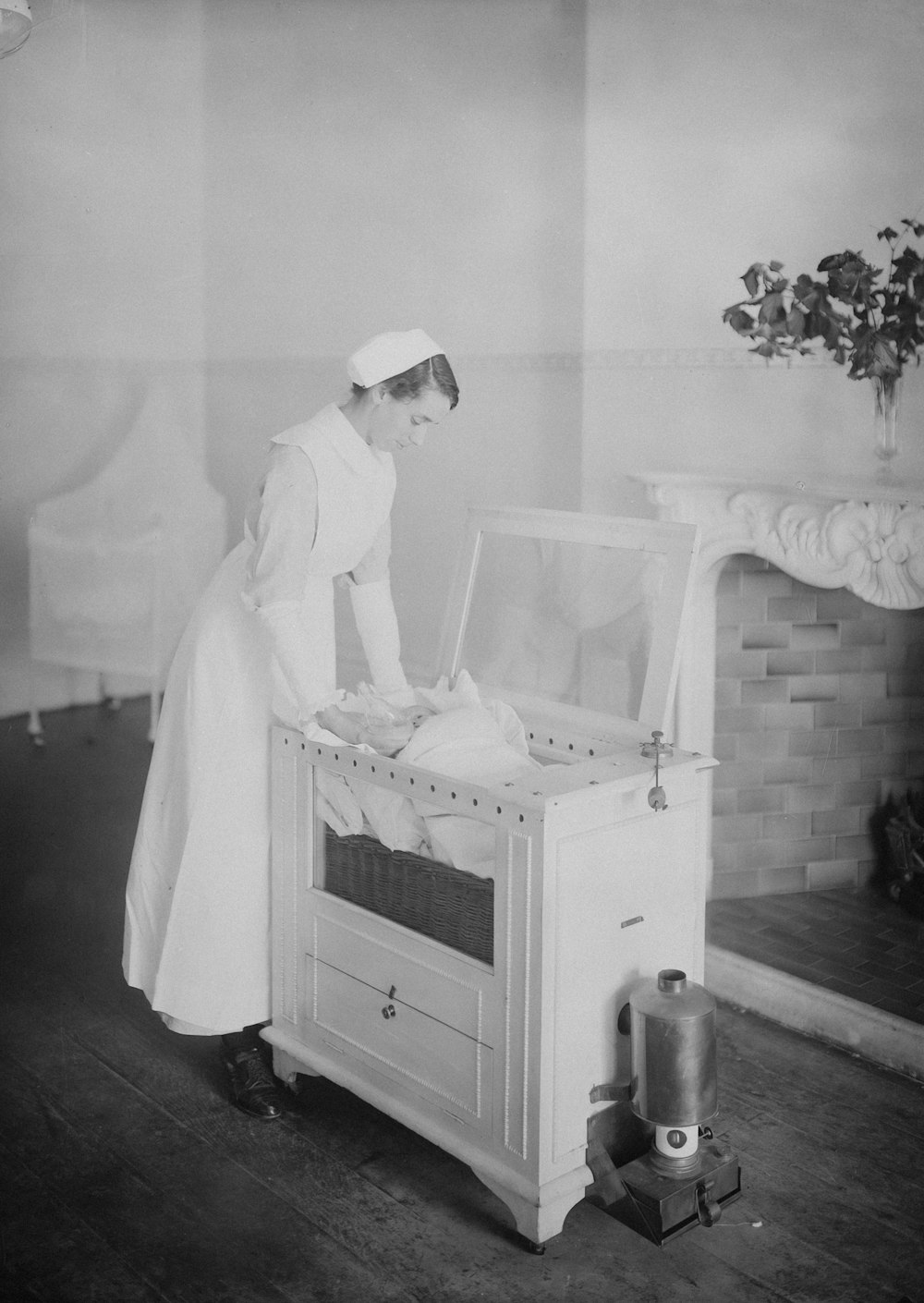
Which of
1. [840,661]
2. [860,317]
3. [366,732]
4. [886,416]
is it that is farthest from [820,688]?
[366,732]

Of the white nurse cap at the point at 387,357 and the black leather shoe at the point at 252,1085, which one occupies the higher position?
the white nurse cap at the point at 387,357

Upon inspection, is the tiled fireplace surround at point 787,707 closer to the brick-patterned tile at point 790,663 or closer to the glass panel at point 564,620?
the brick-patterned tile at point 790,663

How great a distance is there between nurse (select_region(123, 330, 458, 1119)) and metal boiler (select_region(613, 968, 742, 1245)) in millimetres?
693

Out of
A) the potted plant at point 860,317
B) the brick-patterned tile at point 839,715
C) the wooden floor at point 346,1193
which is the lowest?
the wooden floor at point 346,1193

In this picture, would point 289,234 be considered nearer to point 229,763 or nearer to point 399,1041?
point 229,763

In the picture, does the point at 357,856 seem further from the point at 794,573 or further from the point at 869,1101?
the point at 794,573

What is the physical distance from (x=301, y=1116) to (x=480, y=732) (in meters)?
0.92

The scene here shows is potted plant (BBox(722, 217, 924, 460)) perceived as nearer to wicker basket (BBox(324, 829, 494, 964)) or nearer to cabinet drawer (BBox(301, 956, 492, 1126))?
wicker basket (BBox(324, 829, 494, 964))

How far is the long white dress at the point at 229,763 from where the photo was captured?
268 centimetres

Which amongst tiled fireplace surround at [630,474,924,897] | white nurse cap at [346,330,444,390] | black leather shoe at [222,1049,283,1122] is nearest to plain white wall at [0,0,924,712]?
tiled fireplace surround at [630,474,924,897]

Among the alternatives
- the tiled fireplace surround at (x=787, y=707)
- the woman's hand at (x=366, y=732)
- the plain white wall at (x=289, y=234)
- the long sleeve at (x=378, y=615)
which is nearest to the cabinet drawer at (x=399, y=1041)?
the woman's hand at (x=366, y=732)

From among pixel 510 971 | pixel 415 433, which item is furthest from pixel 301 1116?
pixel 415 433

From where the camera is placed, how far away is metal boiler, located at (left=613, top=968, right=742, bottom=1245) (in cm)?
230

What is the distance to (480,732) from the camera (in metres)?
2.54
